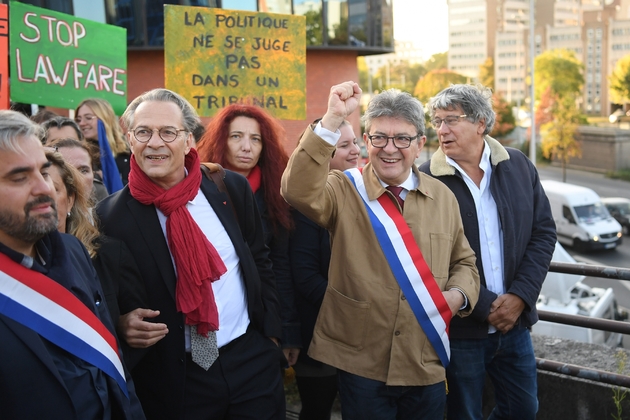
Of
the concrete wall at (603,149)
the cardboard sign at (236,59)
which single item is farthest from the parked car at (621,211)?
the cardboard sign at (236,59)

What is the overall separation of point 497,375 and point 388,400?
86 centimetres

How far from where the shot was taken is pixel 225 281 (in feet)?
9.51

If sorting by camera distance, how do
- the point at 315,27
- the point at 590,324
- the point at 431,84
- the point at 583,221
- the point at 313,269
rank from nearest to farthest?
the point at 313,269 → the point at 590,324 → the point at 315,27 → the point at 583,221 → the point at 431,84

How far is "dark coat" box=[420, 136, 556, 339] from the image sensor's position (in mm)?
3311

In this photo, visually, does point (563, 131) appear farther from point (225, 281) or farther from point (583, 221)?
point (225, 281)

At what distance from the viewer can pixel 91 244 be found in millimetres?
2650

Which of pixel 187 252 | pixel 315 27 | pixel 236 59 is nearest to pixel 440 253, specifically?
pixel 187 252

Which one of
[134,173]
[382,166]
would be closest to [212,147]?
[134,173]

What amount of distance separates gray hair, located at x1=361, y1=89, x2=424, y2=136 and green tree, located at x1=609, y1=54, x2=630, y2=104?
51.7m

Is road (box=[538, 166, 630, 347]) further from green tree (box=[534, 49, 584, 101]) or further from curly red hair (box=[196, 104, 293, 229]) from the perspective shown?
curly red hair (box=[196, 104, 293, 229])

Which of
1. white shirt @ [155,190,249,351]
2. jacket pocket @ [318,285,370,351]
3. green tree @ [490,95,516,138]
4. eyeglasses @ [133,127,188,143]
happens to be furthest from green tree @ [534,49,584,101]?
eyeglasses @ [133,127,188,143]

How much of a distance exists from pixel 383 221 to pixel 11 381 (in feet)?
5.45

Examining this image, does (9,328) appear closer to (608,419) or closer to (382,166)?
(382,166)

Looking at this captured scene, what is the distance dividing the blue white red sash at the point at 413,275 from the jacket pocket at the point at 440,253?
3.1 inches
